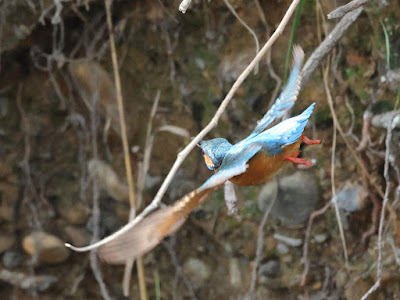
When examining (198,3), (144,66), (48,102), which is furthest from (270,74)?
(48,102)

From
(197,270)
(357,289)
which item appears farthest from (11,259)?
(357,289)

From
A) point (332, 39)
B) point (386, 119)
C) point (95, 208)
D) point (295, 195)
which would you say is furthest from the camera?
point (95, 208)

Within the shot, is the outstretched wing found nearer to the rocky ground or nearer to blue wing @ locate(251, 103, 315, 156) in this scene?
blue wing @ locate(251, 103, 315, 156)

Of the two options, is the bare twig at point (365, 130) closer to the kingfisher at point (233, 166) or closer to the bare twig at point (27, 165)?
the kingfisher at point (233, 166)

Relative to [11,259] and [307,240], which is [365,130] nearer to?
[307,240]

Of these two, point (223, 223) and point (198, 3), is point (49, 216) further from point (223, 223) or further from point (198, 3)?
point (198, 3)

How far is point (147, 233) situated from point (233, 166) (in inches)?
5.2

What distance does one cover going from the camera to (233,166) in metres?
0.63

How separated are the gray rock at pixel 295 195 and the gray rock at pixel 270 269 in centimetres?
14

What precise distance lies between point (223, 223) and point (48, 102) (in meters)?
0.79

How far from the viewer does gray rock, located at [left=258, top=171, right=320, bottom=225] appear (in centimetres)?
148

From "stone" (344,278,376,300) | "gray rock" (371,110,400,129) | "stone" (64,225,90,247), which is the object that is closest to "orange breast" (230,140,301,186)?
"gray rock" (371,110,400,129)

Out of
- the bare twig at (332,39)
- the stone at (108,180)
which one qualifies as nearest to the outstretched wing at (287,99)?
the bare twig at (332,39)

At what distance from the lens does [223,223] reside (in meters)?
1.66
